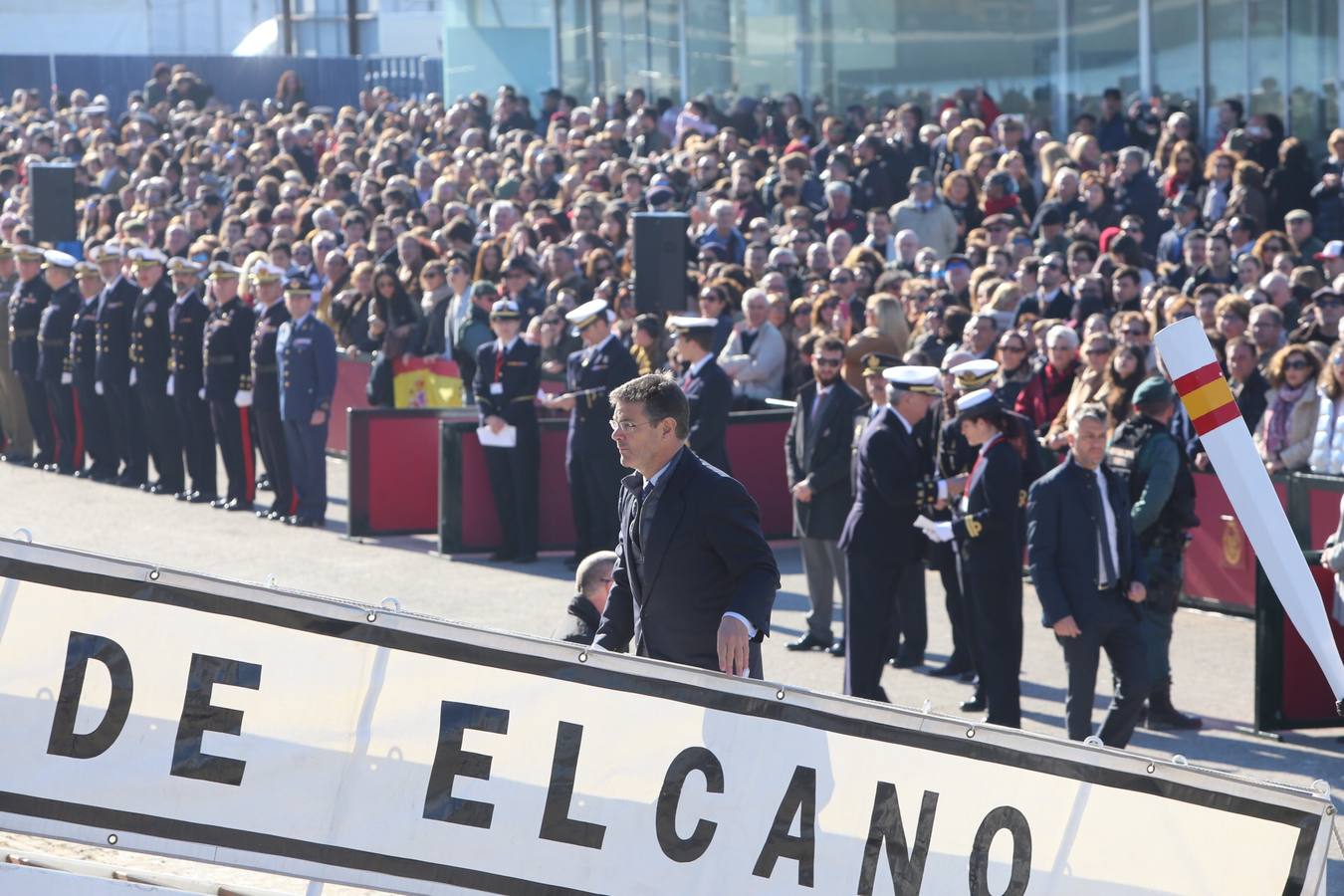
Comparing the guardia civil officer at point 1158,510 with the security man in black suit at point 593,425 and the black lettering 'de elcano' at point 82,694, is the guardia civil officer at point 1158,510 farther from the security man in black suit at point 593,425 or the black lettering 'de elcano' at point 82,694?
the black lettering 'de elcano' at point 82,694

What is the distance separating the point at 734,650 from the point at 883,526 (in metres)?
4.30

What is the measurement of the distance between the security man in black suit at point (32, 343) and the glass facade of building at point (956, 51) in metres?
11.7

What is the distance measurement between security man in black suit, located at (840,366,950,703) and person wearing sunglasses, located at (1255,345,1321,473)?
9.44 ft

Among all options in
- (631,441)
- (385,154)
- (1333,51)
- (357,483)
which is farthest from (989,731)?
(385,154)

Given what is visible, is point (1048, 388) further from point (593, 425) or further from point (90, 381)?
point (90, 381)

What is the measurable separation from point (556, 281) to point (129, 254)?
388cm

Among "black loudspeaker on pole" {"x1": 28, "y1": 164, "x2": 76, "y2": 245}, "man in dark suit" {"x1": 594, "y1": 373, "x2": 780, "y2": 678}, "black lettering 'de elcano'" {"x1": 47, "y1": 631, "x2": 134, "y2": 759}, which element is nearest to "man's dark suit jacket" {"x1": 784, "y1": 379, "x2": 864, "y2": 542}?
"man in dark suit" {"x1": 594, "y1": 373, "x2": 780, "y2": 678}

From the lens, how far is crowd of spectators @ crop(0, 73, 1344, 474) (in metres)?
13.5

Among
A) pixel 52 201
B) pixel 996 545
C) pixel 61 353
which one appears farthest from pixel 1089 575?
pixel 52 201

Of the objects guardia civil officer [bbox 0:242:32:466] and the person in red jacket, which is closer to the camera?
the person in red jacket

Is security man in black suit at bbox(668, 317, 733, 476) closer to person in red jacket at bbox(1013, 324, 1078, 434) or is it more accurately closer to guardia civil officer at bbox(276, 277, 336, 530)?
person in red jacket at bbox(1013, 324, 1078, 434)

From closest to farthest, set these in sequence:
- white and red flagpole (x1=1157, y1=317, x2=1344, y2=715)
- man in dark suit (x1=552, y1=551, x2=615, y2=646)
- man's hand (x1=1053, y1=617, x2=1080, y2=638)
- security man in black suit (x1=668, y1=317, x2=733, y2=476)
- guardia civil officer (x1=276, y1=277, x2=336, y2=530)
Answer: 1. white and red flagpole (x1=1157, y1=317, x2=1344, y2=715)
2. man in dark suit (x1=552, y1=551, x2=615, y2=646)
3. man's hand (x1=1053, y1=617, x2=1080, y2=638)
4. security man in black suit (x1=668, y1=317, x2=733, y2=476)
5. guardia civil officer (x1=276, y1=277, x2=336, y2=530)

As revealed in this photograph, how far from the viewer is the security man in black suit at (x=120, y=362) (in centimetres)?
1828

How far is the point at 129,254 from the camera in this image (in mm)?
18484
